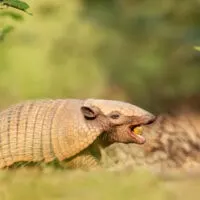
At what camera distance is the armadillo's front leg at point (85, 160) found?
6781 millimetres

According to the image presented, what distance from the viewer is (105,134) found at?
692 cm

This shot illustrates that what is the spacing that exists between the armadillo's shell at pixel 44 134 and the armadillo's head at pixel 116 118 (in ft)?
0.24

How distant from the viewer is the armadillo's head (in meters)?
6.83

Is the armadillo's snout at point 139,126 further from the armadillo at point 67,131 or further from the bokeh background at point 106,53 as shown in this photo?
the bokeh background at point 106,53

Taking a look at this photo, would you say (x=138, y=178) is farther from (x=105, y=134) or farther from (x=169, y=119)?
(x=169, y=119)

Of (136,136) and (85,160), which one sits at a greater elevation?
(136,136)

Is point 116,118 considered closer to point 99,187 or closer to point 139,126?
point 139,126

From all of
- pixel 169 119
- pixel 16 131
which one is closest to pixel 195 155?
pixel 169 119

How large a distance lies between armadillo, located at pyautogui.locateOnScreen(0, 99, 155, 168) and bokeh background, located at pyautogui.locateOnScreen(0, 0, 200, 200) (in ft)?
6.63

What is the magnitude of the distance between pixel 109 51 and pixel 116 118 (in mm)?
3498

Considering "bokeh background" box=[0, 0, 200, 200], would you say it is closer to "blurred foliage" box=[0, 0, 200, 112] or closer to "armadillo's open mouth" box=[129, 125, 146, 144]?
"blurred foliage" box=[0, 0, 200, 112]

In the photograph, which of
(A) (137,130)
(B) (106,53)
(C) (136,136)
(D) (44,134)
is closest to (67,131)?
(D) (44,134)

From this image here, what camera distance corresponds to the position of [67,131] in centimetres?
682

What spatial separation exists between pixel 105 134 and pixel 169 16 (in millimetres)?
3633
